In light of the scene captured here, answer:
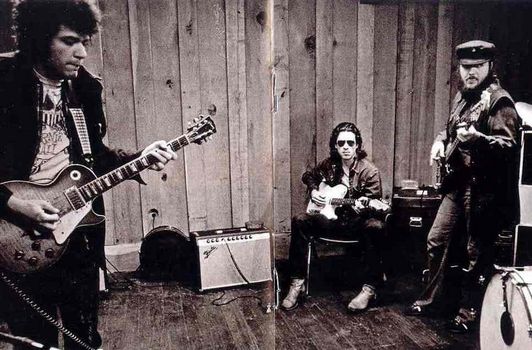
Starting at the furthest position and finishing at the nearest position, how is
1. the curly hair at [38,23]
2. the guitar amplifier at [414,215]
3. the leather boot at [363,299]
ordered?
the guitar amplifier at [414,215] → the leather boot at [363,299] → the curly hair at [38,23]

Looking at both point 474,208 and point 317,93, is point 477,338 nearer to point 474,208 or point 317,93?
point 474,208

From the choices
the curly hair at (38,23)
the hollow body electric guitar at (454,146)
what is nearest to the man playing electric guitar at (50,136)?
the curly hair at (38,23)

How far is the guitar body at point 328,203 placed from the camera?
3.09 m

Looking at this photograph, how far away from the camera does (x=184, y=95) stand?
307 cm

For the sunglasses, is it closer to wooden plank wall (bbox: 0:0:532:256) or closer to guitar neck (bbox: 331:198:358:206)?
wooden plank wall (bbox: 0:0:532:256)

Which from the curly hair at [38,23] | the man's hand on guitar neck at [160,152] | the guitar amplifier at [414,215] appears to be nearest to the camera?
the curly hair at [38,23]

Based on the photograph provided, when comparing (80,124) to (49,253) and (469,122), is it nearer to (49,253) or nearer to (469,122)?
(49,253)

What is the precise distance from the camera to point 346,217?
307cm

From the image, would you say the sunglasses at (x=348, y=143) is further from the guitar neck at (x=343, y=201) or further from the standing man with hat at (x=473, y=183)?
the standing man with hat at (x=473, y=183)

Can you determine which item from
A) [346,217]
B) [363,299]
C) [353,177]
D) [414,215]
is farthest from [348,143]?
[363,299]

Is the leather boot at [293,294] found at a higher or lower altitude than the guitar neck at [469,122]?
lower

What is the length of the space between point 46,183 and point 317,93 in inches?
80.4

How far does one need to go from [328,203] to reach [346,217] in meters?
0.16

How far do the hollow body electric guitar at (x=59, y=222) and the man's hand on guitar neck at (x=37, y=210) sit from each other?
19 mm
